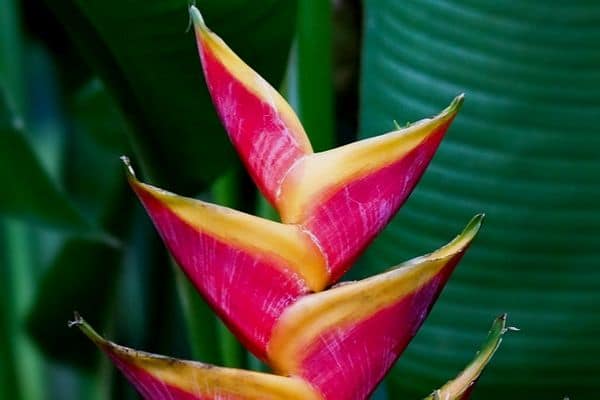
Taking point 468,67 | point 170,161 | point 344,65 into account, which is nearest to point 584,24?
point 468,67

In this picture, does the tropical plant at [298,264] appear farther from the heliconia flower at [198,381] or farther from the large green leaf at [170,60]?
the large green leaf at [170,60]

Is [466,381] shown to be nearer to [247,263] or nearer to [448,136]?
[247,263]

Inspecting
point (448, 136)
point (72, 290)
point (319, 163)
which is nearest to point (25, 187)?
point (72, 290)

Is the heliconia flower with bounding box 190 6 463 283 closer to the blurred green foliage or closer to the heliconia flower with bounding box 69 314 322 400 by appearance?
the heliconia flower with bounding box 69 314 322 400

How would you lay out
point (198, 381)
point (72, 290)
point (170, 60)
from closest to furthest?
point (198, 381), point (170, 60), point (72, 290)

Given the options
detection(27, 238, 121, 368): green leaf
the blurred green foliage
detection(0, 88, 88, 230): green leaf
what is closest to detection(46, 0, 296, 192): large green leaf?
the blurred green foliage

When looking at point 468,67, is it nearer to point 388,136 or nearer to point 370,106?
point 370,106

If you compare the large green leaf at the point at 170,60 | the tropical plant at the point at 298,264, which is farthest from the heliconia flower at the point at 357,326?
the large green leaf at the point at 170,60
